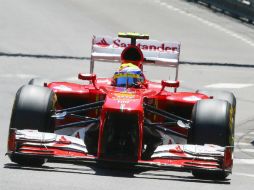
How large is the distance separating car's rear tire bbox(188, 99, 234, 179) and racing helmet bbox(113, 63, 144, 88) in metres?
1.77

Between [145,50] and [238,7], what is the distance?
22043 millimetres

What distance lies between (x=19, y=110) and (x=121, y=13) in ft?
85.5

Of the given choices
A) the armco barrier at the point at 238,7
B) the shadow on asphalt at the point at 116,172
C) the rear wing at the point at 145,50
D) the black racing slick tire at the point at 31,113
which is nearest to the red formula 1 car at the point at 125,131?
the black racing slick tire at the point at 31,113

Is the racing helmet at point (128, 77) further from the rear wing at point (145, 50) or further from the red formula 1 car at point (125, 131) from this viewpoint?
the rear wing at point (145, 50)

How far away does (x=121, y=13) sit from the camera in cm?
4297

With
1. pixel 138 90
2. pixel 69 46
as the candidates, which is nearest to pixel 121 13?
pixel 69 46

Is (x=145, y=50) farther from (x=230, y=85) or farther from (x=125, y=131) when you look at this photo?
(x=230, y=85)

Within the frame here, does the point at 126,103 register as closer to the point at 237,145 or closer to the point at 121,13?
the point at 237,145

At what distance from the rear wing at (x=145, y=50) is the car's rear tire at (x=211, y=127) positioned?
3885 mm

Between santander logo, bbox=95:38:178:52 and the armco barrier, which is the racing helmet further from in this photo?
the armco barrier

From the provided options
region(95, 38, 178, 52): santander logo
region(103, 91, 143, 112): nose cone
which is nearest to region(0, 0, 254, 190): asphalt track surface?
region(103, 91, 143, 112): nose cone

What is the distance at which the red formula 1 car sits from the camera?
54.9 feet

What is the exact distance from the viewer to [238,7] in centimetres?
4291

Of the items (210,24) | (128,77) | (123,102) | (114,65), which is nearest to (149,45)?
(128,77)
